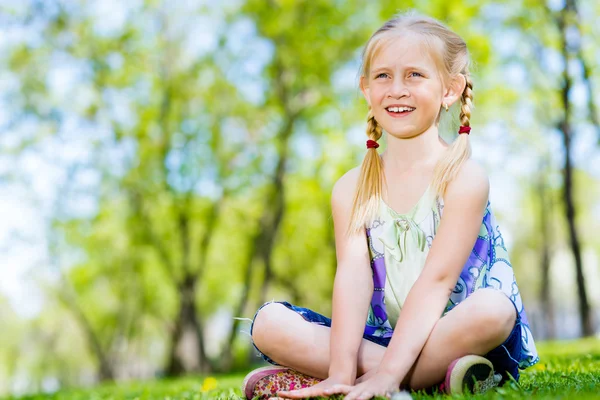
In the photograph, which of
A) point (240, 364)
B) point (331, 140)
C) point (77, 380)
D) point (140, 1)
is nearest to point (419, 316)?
point (331, 140)

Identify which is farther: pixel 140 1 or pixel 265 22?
pixel 140 1

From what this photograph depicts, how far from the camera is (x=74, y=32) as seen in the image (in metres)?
18.1

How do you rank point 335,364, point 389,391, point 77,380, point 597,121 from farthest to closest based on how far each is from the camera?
point 77,380
point 597,121
point 335,364
point 389,391

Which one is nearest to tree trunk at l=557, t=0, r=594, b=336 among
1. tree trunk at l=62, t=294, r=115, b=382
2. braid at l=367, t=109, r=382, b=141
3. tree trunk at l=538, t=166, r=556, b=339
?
tree trunk at l=538, t=166, r=556, b=339

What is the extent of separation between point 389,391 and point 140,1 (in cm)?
1757

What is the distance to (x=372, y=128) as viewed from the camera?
11.8 feet

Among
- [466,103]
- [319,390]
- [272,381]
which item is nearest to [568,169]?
[466,103]

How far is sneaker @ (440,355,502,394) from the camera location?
290 cm

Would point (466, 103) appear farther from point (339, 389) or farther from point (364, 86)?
point (339, 389)

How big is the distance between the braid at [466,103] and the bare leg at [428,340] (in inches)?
33.4

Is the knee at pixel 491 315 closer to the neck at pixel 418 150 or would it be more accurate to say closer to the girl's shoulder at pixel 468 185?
the girl's shoulder at pixel 468 185

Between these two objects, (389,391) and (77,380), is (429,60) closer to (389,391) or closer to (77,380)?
(389,391)

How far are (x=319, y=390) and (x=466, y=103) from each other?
156 cm

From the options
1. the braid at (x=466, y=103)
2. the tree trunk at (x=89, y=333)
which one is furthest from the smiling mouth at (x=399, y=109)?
the tree trunk at (x=89, y=333)
